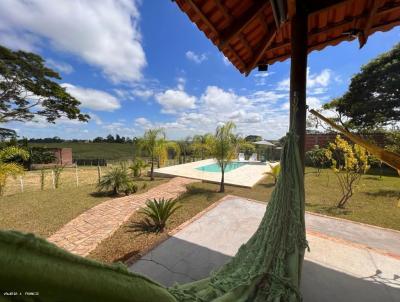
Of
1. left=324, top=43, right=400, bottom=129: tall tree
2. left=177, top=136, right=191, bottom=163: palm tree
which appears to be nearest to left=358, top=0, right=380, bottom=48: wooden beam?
left=324, top=43, right=400, bottom=129: tall tree

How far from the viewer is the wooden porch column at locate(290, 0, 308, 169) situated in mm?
1876

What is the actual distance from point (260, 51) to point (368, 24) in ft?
3.87

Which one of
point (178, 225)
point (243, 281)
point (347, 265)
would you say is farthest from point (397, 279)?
point (178, 225)

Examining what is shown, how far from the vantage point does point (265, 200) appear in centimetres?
712

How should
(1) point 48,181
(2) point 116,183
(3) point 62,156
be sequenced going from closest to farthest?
(2) point 116,183, (1) point 48,181, (3) point 62,156

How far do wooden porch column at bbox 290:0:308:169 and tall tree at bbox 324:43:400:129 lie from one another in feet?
61.6

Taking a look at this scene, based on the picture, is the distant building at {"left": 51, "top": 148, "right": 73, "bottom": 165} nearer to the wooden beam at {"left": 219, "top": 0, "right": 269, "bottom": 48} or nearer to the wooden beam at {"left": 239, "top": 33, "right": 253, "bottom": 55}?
the wooden beam at {"left": 239, "top": 33, "right": 253, "bottom": 55}

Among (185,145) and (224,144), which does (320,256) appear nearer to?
(224,144)

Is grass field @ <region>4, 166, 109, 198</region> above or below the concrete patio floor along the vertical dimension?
below

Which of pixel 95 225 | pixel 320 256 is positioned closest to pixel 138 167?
pixel 95 225

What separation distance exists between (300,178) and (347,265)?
2334 mm

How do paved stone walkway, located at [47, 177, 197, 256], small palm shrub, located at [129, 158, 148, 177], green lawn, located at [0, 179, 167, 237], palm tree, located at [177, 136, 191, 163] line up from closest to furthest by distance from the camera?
1. paved stone walkway, located at [47, 177, 197, 256]
2. green lawn, located at [0, 179, 167, 237]
3. small palm shrub, located at [129, 158, 148, 177]
4. palm tree, located at [177, 136, 191, 163]

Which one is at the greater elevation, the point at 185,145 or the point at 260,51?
the point at 260,51

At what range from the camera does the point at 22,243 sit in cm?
36
